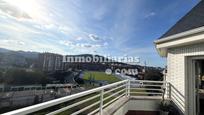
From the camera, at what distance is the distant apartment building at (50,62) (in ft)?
172

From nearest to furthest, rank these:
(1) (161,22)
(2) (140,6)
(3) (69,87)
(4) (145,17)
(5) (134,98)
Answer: (5) (134,98) → (2) (140,6) → (1) (161,22) → (4) (145,17) → (3) (69,87)

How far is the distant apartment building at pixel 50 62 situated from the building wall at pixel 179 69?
Answer: 4772 centimetres

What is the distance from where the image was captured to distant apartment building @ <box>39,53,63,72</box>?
5238 cm

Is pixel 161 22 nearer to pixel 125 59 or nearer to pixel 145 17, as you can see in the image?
pixel 145 17

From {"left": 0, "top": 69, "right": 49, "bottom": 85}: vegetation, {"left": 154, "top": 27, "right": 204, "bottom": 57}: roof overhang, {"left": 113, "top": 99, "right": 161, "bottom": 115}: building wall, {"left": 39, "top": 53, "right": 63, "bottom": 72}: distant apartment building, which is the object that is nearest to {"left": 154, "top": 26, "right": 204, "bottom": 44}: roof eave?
{"left": 154, "top": 27, "right": 204, "bottom": 57}: roof overhang

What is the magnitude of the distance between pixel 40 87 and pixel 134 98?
171 ft

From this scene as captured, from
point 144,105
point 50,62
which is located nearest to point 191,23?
point 144,105

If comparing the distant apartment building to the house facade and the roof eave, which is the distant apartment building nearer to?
the roof eave

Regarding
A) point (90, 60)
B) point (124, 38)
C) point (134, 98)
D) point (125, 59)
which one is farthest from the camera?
point (90, 60)

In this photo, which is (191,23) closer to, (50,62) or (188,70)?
(188,70)

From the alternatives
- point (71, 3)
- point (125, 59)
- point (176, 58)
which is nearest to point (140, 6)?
point (71, 3)

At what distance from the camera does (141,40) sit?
19.1 meters

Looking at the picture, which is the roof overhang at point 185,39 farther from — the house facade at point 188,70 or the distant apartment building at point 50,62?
the distant apartment building at point 50,62

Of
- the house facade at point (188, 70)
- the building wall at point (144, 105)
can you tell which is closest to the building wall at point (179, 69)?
the house facade at point (188, 70)
